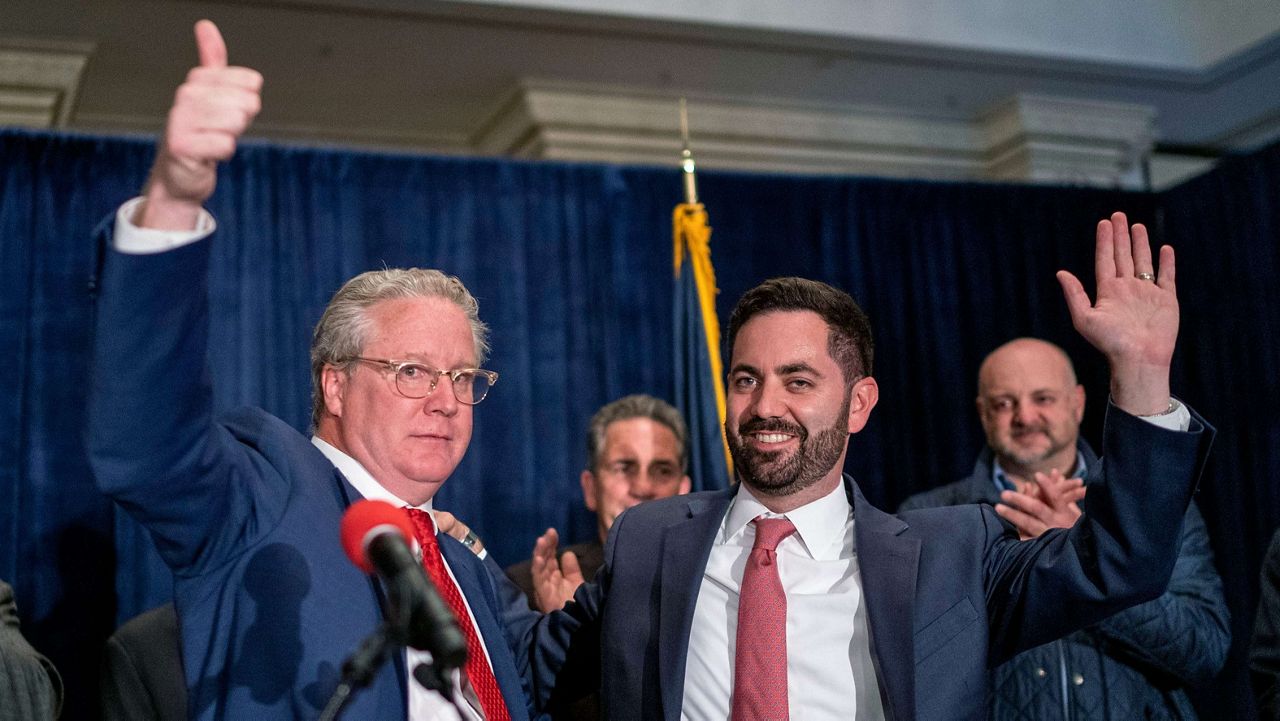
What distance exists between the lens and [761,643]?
1981 millimetres

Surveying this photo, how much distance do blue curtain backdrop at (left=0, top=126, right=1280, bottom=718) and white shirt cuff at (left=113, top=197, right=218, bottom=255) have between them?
2.75m

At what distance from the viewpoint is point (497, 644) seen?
2025mm

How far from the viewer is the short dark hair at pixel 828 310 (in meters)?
2.26

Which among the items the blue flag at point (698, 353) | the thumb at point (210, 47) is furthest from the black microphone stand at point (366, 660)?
the blue flag at point (698, 353)

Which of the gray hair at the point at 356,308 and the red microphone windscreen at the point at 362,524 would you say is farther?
the gray hair at the point at 356,308

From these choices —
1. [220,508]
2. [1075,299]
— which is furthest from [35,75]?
[1075,299]

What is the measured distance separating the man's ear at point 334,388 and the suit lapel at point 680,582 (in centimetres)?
62

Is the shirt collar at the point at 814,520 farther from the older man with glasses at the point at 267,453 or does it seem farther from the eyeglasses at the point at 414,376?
the eyeglasses at the point at 414,376

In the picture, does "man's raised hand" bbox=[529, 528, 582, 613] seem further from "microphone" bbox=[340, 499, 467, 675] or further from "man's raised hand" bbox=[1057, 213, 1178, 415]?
"microphone" bbox=[340, 499, 467, 675]

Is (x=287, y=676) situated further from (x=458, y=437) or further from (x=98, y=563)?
(x=98, y=563)

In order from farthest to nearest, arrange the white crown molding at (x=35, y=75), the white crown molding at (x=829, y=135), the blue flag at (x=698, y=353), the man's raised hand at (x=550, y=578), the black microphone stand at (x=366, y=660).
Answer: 1. the white crown molding at (x=829, y=135)
2. the white crown molding at (x=35, y=75)
3. the blue flag at (x=698, y=353)
4. the man's raised hand at (x=550, y=578)
5. the black microphone stand at (x=366, y=660)

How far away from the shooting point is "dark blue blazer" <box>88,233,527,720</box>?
4.49 ft

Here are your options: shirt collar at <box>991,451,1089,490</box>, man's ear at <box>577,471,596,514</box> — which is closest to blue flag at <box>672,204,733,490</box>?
man's ear at <box>577,471,596,514</box>

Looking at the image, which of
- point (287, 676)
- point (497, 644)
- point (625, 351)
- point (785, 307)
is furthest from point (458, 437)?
point (625, 351)
